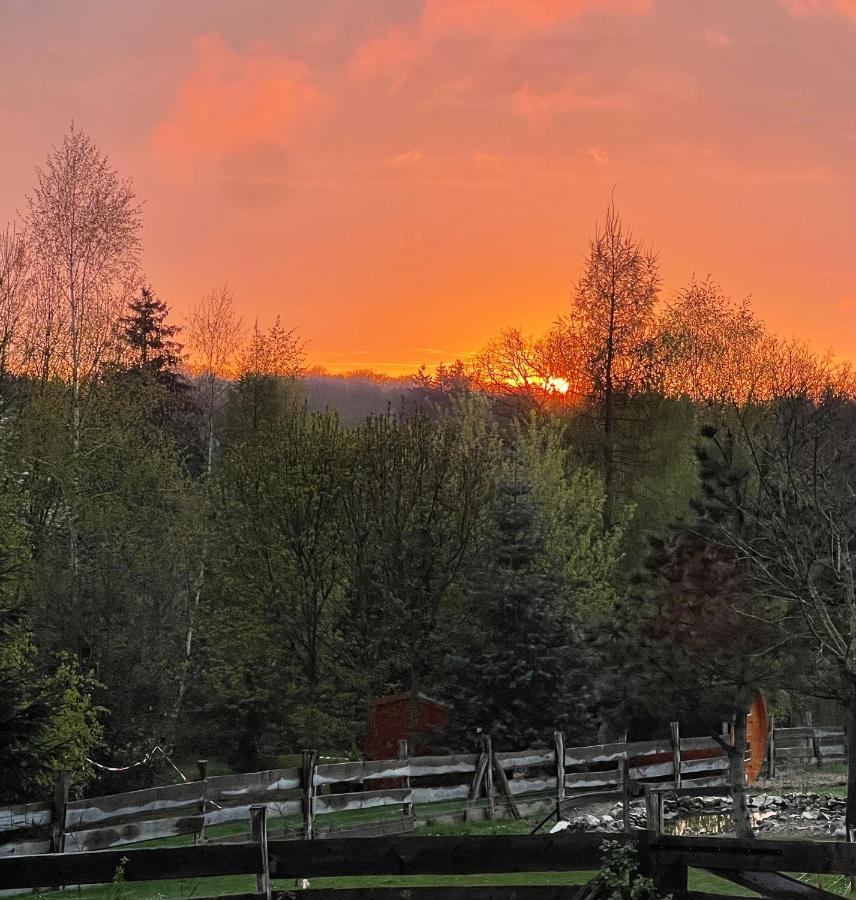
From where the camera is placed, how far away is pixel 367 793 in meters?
18.2

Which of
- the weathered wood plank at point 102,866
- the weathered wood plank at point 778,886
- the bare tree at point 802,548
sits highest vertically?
the bare tree at point 802,548

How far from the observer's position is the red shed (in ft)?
82.2

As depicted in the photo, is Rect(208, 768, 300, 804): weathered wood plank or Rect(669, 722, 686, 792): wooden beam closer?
Rect(208, 768, 300, 804): weathered wood plank

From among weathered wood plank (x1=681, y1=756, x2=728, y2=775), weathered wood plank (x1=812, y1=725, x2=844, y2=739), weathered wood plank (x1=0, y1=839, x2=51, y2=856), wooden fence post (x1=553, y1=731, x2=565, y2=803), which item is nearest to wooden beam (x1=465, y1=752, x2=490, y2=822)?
wooden fence post (x1=553, y1=731, x2=565, y2=803)

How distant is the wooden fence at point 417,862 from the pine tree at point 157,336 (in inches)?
1824

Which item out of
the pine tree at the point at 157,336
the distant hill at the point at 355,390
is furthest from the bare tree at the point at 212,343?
the distant hill at the point at 355,390

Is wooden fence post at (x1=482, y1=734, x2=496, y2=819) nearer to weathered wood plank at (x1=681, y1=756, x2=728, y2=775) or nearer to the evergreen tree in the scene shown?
the evergreen tree

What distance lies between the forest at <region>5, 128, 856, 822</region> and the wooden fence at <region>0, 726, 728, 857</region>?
Answer: 2.78 feet

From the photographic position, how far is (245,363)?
48.6 m

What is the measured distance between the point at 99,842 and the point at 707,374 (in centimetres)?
3292

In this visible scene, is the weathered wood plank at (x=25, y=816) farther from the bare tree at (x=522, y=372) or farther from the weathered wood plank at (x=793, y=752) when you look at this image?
the bare tree at (x=522, y=372)

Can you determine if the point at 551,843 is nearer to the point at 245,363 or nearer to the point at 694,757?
the point at 694,757

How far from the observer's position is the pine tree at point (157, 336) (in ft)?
177

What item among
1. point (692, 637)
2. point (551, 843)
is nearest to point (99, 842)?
point (551, 843)
